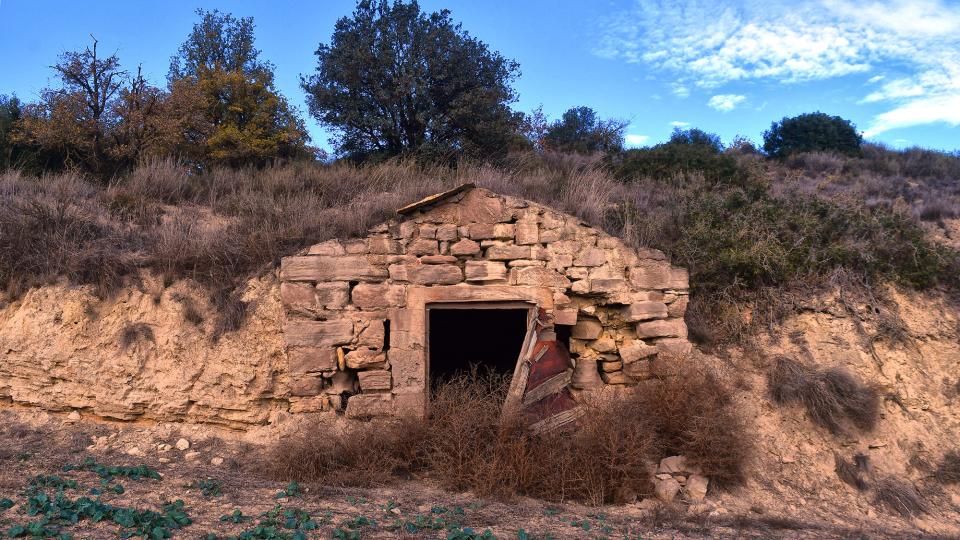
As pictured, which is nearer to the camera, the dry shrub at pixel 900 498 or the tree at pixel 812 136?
the dry shrub at pixel 900 498

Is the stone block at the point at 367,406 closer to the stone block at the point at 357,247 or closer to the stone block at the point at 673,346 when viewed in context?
the stone block at the point at 357,247

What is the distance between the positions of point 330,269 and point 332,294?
0.26 m

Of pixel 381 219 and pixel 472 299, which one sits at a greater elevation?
pixel 381 219

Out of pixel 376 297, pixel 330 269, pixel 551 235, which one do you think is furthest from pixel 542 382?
pixel 330 269

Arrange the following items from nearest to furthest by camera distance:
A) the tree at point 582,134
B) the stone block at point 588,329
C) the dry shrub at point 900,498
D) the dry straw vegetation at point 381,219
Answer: the dry shrub at point 900,498 < the stone block at point 588,329 < the dry straw vegetation at point 381,219 < the tree at point 582,134

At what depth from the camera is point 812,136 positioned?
57.0 feet

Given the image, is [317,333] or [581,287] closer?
[317,333]

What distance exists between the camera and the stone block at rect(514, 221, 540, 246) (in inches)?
278

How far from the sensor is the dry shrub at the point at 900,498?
6.34 meters

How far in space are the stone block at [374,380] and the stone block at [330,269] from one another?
973mm

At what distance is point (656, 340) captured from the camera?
23.4 ft

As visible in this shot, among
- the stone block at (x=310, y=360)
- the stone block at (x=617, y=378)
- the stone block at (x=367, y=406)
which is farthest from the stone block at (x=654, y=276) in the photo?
the stone block at (x=310, y=360)

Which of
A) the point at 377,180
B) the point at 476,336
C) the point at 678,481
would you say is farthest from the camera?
the point at 476,336

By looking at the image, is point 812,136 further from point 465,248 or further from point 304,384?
point 304,384
